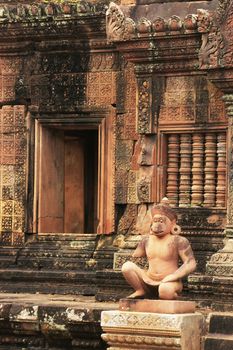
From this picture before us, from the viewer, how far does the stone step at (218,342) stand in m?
18.9

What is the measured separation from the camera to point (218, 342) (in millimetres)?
18922

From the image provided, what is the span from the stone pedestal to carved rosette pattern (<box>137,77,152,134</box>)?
272 cm

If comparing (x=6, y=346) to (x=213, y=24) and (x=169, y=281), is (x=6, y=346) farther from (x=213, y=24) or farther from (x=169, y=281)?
(x=213, y=24)

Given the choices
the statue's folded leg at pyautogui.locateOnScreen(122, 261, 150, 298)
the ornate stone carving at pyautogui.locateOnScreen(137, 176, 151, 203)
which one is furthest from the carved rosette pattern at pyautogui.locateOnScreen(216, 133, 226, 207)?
the statue's folded leg at pyautogui.locateOnScreen(122, 261, 150, 298)

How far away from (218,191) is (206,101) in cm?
95

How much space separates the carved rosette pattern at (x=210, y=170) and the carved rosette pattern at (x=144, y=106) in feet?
2.22

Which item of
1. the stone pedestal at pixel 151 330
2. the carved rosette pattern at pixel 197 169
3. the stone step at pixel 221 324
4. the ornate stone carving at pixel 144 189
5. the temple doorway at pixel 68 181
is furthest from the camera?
the temple doorway at pixel 68 181

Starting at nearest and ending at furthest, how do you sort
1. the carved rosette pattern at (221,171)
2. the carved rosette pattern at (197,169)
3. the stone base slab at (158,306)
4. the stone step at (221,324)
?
the stone base slab at (158,306) < the stone step at (221,324) < the carved rosette pattern at (221,171) < the carved rosette pattern at (197,169)

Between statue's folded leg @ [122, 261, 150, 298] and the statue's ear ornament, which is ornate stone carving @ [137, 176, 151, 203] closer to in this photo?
the statue's ear ornament

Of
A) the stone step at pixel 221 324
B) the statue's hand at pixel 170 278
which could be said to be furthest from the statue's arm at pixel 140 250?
the stone step at pixel 221 324

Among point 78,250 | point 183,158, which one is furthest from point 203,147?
point 78,250

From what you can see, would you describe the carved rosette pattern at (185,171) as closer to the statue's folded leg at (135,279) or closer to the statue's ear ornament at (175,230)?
the statue's ear ornament at (175,230)

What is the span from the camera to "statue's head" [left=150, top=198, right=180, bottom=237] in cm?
1922

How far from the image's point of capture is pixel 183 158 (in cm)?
2083
